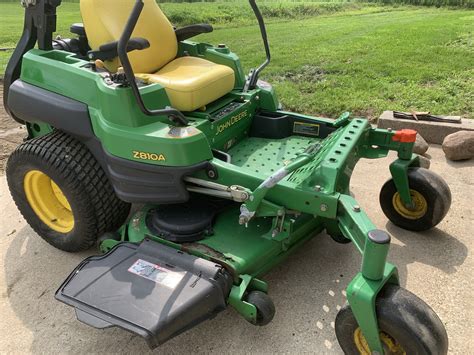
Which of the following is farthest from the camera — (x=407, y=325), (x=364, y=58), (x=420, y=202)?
(x=364, y=58)

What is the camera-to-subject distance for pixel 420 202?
2.98m

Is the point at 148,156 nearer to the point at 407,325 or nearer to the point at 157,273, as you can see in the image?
the point at 157,273

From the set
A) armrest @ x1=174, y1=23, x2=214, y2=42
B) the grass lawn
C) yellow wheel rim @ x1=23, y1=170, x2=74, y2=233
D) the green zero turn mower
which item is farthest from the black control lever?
the grass lawn

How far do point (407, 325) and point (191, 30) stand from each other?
8.25 ft

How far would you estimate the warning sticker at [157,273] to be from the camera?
2181 millimetres

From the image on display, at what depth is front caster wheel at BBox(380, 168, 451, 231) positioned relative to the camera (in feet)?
9.48

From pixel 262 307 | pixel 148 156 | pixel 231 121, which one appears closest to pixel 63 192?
pixel 148 156

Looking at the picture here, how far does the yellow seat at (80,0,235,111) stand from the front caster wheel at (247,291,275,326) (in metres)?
1.19

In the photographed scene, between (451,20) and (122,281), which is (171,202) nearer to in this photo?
(122,281)

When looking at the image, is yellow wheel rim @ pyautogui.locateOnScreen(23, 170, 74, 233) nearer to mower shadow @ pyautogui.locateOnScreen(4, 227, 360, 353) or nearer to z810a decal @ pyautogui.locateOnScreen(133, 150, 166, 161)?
mower shadow @ pyautogui.locateOnScreen(4, 227, 360, 353)

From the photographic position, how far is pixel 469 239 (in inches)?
118

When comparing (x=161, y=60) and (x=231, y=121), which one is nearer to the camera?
(x=231, y=121)

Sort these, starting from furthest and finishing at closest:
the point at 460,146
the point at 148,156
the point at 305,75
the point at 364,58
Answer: the point at 364,58, the point at 305,75, the point at 460,146, the point at 148,156

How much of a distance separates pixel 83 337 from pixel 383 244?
1.49m
